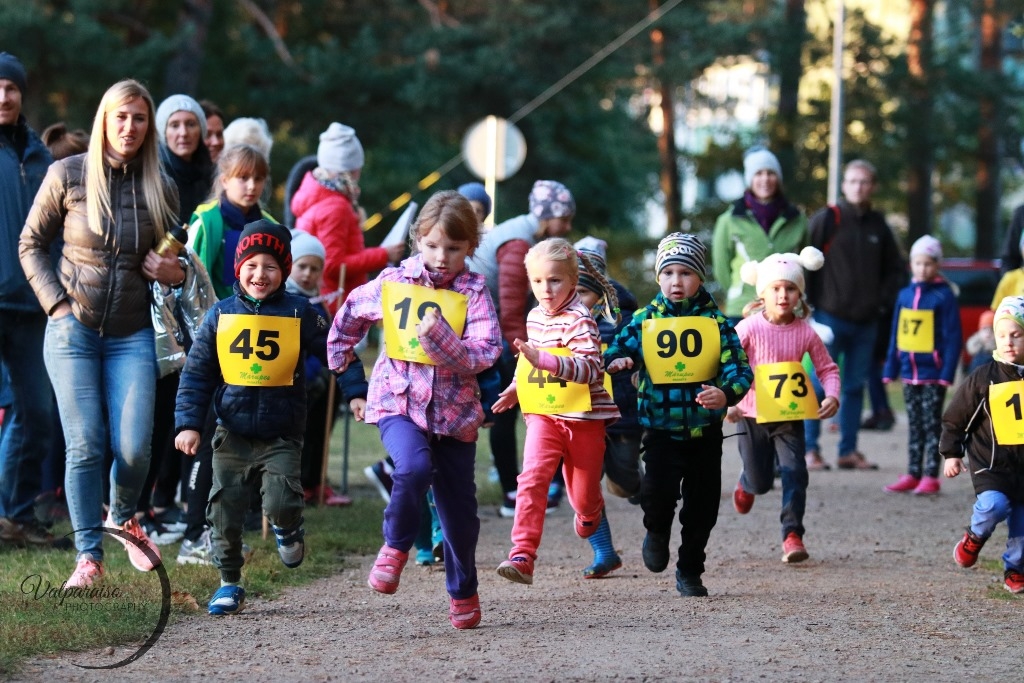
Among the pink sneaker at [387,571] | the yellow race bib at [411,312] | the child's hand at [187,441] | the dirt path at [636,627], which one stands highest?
the yellow race bib at [411,312]

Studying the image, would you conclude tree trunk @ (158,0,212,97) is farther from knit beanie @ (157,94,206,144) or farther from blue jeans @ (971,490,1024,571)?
blue jeans @ (971,490,1024,571)

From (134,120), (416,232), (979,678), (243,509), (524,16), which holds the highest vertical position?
(524,16)

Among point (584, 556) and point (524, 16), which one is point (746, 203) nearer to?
point (584, 556)

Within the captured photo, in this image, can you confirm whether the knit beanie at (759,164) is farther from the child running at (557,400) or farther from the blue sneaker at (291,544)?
the blue sneaker at (291,544)

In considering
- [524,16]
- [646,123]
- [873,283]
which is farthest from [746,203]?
[646,123]

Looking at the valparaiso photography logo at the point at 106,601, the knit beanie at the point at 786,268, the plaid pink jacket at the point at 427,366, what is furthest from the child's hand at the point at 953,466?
the valparaiso photography logo at the point at 106,601

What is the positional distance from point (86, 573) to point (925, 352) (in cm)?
651

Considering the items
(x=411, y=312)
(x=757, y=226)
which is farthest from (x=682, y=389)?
(x=757, y=226)

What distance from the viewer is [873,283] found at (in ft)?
40.7

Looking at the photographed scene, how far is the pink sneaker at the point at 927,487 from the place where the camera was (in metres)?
11.4

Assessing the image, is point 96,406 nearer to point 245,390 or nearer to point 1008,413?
point 245,390

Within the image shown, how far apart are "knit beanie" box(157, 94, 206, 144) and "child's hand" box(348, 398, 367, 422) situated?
278cm

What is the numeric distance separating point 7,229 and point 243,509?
223cm

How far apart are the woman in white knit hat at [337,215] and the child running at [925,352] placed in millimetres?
3949
